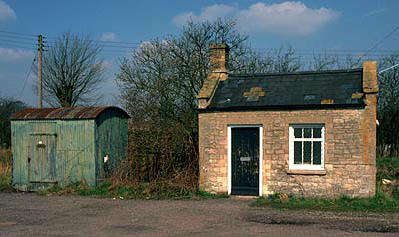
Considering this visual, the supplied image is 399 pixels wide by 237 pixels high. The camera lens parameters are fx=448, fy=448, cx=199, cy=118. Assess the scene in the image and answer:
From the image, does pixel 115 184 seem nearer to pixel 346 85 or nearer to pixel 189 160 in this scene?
pixel 189 160

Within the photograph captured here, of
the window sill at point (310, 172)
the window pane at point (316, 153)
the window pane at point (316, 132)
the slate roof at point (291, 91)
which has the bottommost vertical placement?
the window sill at point (310, 172)

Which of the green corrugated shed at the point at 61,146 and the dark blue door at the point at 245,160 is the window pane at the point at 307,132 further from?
the green corrugated shed at the point at 61,146

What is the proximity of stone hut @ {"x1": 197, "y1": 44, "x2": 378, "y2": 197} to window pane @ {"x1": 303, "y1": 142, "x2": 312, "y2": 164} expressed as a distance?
3cm

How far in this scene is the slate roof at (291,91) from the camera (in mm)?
14891

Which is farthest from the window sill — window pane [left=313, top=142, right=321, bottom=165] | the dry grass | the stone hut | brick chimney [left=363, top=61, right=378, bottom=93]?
the dry grass

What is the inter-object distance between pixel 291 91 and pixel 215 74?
3.23 meters

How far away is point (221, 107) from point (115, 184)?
5.11 metres

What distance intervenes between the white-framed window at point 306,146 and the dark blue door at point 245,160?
1.25 meters

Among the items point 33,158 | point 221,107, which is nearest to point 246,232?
point 221,107

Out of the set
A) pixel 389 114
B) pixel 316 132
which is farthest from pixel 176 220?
pixel 389 114

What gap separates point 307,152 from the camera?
49.5ft

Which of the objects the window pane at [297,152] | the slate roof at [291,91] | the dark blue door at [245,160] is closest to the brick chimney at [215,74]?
the slate roof at [291,91]

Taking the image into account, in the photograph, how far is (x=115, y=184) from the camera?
1720cm

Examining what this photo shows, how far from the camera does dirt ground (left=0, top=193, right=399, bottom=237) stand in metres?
10.3
